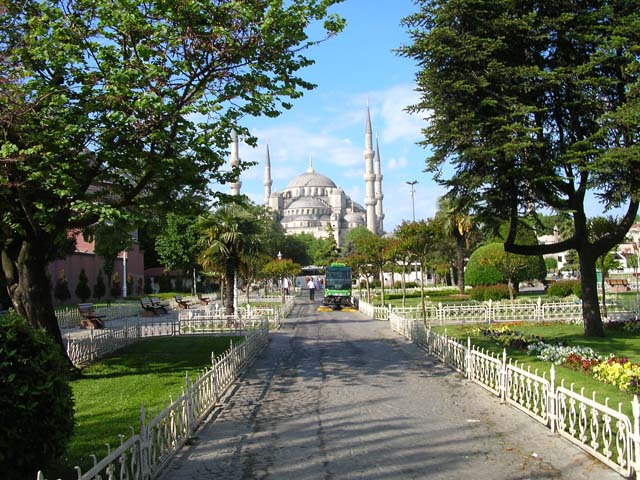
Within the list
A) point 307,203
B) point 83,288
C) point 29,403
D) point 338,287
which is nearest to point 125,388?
point 29,403

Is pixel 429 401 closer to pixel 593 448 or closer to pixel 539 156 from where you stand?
pixel 593 448

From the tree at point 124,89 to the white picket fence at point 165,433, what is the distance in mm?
3240

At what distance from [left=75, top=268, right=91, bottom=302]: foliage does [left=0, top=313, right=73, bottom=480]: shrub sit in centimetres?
3640

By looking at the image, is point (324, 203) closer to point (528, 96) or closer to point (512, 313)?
point (512, 313)

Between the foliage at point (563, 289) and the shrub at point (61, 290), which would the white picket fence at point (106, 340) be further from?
the foliage at point (563, 289)

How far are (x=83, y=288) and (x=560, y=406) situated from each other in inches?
1473

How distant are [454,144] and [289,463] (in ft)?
33.8

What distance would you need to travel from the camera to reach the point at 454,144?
47.3ft

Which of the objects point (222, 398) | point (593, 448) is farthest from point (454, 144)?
point (593, 448)

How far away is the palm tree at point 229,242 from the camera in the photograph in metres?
21.6

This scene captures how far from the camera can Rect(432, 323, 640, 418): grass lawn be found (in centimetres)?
888

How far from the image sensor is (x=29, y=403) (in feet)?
15.1

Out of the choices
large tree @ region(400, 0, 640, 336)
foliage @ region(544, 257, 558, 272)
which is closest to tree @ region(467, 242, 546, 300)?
large tree @ region(400, 0, 640, 336)

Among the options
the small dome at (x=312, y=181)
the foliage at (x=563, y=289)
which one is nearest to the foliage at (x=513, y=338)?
the foliage at (x=563, y=289)
